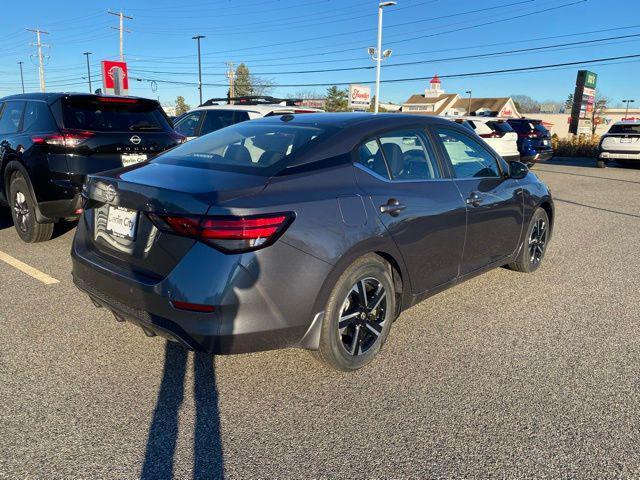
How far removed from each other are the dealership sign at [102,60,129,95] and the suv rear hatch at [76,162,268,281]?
18.2 m

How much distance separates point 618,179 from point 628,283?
37.9 ft

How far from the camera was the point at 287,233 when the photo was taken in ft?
8.75

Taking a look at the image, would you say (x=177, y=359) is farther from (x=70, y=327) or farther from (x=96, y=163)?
(x=96, y=163)

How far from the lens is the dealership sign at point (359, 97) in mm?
43531

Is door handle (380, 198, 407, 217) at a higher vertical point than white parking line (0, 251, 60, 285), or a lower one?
higher

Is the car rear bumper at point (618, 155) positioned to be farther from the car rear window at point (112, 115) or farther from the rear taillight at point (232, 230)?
the rear taillight at point (232, 230)

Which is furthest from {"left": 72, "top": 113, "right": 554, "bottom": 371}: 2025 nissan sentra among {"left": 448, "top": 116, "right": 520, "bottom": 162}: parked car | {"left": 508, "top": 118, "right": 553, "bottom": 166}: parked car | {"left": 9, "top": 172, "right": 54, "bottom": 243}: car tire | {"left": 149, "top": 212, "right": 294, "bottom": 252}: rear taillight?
{"left": 508, "top": 118, "right": 553, "bottom": 166}: parked car

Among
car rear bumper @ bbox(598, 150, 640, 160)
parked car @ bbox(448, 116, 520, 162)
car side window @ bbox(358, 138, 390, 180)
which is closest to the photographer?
car side window @ bbox(358, 138, 390, 180)

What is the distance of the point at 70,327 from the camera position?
374cm

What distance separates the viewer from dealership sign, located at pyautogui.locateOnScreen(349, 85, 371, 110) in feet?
143

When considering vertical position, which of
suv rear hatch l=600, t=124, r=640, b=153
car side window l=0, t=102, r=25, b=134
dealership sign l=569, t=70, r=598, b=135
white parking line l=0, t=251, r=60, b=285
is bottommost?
white parking line l=0, t=251, r=60, b=285

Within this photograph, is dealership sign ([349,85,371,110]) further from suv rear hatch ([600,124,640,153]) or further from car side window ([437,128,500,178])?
car side window ([437,128,500,178])

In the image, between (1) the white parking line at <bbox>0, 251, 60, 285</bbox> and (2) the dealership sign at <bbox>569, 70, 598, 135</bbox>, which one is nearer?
(1) the white parking line at <bbox>0, 251, 60, 285</bbox>

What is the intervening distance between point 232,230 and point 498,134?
14.4m
